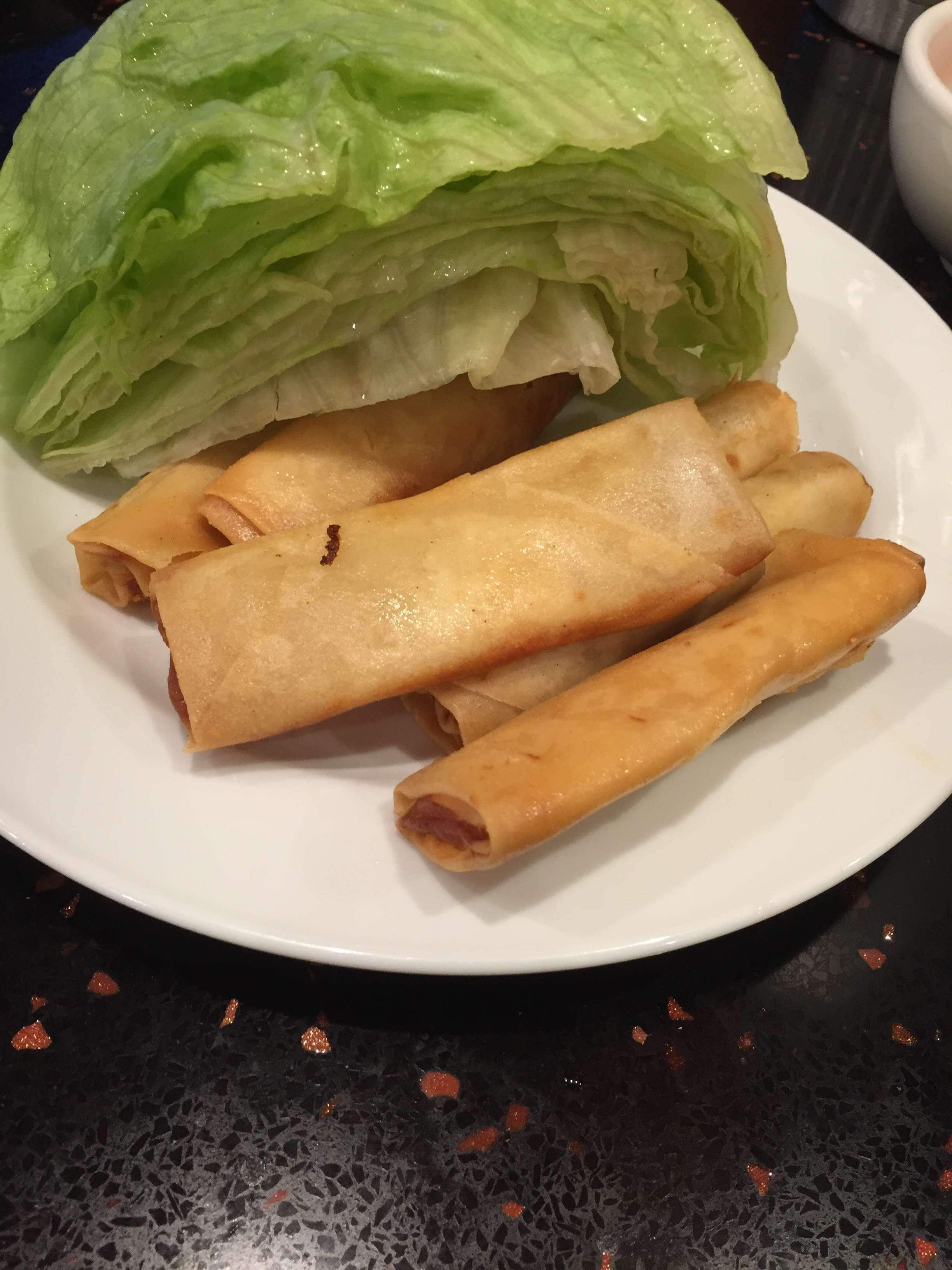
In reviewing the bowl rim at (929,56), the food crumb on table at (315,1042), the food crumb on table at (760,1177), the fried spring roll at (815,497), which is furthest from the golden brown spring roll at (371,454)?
the bowl rim at (929,56)

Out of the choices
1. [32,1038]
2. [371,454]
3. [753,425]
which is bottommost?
[32,1038]

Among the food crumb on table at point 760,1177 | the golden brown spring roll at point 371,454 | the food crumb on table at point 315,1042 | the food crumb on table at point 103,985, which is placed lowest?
the food crumb on table at point 103,985

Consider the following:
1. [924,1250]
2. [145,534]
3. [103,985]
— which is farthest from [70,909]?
[924,1250]

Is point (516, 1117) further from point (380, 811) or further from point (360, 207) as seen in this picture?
point (360, 207)

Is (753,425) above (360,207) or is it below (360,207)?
below

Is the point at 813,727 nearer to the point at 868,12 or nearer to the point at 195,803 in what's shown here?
the point at 195,803

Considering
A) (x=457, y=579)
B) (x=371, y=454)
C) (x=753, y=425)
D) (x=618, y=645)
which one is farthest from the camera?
(x=753, y=425)

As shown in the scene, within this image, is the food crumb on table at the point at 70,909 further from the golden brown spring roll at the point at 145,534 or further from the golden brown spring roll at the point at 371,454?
the golden brown spring roll at the point at 371,454

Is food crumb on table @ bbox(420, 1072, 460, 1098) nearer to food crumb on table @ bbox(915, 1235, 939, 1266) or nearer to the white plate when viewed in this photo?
the white plate
